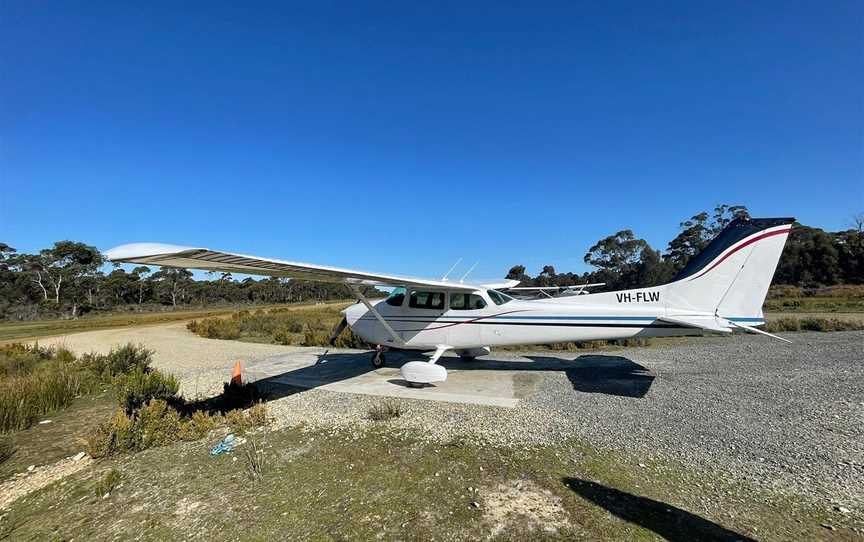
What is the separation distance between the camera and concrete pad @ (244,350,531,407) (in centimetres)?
685

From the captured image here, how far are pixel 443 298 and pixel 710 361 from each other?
6.61m

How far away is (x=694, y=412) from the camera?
5410mm

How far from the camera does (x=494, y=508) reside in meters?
3.21

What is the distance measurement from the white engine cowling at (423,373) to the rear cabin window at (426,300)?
173 cm

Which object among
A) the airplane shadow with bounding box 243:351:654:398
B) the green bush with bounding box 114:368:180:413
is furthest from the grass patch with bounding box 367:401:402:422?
the green bush with bounding box 114:368:180:413

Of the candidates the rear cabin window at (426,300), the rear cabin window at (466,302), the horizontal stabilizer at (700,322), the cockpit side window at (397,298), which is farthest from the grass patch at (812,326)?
the cockpit side window at (397,298)

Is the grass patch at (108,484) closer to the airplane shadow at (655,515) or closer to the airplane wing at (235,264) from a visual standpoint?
the airplane wing at (235,264)

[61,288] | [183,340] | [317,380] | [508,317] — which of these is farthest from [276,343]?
[61,288]

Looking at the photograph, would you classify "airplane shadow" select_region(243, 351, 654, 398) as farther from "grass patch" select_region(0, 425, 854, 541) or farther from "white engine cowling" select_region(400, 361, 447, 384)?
"grass patch" select_region(0, 425, 854, 541)

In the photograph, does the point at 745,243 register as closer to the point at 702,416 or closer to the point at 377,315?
the point at 702,416

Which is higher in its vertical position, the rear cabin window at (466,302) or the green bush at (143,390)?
the rear cabin window at (466,302)

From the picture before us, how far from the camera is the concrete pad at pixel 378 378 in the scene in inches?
270

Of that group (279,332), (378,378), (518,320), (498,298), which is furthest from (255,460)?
(279,332)

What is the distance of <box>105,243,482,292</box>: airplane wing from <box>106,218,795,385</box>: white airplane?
0.08 feet
